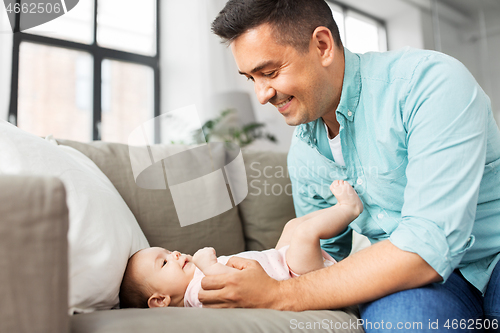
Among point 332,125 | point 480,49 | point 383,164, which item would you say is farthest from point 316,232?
point 480,49

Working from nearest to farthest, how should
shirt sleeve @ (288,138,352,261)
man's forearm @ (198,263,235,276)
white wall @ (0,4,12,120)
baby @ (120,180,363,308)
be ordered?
1. man's forearm @ (198,263,235,276)
2. baby @ (120,180,363,308)
3. shirt sleeve @ (288,138,352,261)
4. white wall @ (0,4,12,120)

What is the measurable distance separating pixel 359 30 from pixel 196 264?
5.04 metres

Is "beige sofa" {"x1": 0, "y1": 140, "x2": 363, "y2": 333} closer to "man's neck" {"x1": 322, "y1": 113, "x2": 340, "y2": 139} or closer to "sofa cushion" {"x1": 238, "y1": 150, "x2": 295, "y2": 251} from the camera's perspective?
"sofa cushion" {"x1": 238, "y1": 150, "x2": 295, "y2": 251}

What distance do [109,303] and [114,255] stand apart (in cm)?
12

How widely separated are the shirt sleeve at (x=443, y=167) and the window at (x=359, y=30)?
4.35 m

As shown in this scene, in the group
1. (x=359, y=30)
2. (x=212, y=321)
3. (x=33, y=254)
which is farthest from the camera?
(x=359, y=30)

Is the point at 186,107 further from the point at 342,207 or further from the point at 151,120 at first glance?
the point at 342,207

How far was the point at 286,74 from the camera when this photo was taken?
985 millimetres

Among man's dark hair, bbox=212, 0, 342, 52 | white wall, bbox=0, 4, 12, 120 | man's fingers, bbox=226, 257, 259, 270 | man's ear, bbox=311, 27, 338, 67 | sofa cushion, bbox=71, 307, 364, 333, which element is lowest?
sofa cushion, bbox=71, 307, 364, 333

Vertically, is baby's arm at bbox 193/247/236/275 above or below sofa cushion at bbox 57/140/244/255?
below

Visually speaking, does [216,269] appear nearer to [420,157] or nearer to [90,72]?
[420,157]

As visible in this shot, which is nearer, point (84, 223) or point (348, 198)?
point (84, 223)

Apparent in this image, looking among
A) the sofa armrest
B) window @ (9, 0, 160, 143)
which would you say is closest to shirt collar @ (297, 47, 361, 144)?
the sofa armrest

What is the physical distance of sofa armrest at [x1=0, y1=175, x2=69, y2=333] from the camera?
406 millimetres
